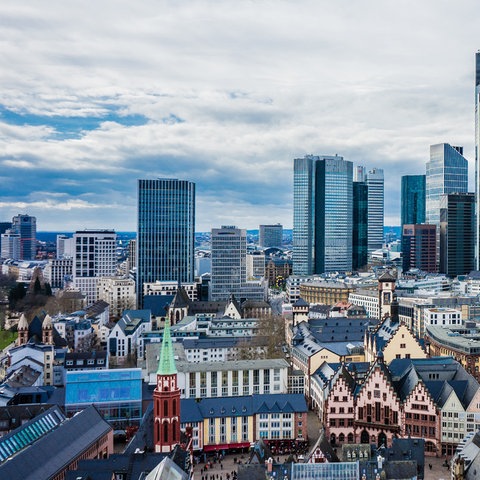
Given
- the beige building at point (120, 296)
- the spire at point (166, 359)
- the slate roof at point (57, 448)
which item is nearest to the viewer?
the slate roof at point (57, 448)

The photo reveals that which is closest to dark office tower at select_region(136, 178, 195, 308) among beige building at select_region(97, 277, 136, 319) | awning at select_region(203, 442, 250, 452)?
beige building at select_region(97, 277, 136, 319)

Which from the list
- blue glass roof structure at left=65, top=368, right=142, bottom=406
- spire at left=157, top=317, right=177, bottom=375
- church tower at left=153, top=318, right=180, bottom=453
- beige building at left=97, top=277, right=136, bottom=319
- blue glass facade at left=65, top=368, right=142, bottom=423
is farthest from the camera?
beige building at left=97, top=277, right=136, bottom=319

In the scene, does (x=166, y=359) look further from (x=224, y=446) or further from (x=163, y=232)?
(x=163, y=232)

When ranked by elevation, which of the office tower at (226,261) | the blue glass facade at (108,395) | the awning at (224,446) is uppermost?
the office tower at (226,261)

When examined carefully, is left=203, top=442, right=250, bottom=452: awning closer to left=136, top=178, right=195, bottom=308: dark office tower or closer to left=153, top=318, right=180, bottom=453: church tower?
left=153, top=318, right=180, bottom=453: church tower

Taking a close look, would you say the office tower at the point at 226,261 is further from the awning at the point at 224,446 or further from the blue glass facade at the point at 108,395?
the awning at the point at 224,446

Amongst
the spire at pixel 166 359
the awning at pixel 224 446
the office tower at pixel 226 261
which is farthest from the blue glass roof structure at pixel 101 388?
the office tower at pixel 226 261

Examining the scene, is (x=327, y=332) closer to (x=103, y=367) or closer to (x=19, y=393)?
(x=103, y=367)
